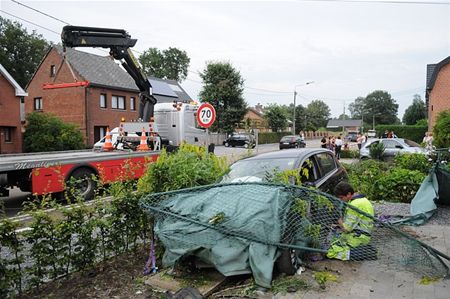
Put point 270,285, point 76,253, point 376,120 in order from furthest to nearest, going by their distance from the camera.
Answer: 1. point 376,120
2. point 76,253
3. point 270,285

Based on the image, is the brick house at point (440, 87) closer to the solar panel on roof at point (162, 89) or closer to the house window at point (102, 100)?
the solar panel on roof at point (162, 89)

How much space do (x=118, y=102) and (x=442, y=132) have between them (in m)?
27.3

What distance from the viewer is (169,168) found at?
190 inches

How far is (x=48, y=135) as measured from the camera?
1007 inches

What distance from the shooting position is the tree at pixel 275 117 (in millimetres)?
57812

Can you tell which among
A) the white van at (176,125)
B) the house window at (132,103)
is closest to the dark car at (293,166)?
the white van at (176,125)

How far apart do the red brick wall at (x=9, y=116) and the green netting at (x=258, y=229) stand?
84.3ft

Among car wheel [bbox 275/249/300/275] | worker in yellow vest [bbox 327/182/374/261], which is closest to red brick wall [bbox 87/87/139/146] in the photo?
worker in yellow vest [bbox 327/182/374/261]

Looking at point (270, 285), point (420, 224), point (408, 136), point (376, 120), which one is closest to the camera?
point (270, 285)

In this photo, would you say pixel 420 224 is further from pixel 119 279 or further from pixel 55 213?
pixel 55 213

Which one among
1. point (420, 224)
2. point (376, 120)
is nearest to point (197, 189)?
point (420, 224)

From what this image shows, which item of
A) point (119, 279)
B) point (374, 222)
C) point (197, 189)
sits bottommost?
point (119, 279)

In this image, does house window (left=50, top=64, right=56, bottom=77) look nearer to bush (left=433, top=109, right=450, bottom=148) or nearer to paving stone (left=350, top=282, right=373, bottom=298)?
bush (left=433, top=109, right=450, bottom=148)

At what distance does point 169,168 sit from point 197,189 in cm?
57
